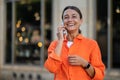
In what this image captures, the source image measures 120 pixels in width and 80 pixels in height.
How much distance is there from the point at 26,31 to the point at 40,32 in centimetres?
76

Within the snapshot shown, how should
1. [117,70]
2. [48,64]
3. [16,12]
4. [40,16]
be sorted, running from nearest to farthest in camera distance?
[48,64] → [117,70] → [40,16] → [16,12]

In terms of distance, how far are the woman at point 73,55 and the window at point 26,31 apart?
841 cm

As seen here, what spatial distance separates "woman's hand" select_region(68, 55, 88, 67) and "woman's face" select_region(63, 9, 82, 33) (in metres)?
0.29

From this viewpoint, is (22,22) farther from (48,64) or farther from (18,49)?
(48,64)

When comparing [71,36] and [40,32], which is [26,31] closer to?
[40,32]

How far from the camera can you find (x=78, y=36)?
3.61 meters

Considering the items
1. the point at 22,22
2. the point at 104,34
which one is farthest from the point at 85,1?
the point at 22,22

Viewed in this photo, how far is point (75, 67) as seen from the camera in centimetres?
→ 351

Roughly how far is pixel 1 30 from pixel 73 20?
34.3 feet

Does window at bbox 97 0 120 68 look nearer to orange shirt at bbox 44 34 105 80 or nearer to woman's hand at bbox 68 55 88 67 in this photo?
orange shirt at bbox 44 34 105 80

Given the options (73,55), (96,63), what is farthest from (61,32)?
(96,63)

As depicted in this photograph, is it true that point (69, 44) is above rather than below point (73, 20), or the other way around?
below

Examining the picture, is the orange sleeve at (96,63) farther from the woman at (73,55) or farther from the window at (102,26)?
the window at (102,26)

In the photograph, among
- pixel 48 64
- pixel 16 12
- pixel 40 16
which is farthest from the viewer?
pixel 16 12
